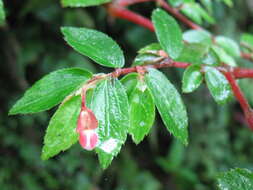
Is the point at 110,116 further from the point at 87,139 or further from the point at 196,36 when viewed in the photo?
the point at 196,36

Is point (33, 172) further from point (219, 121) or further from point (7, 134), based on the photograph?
point (219, 121)

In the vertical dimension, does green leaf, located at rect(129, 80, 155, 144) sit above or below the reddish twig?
above

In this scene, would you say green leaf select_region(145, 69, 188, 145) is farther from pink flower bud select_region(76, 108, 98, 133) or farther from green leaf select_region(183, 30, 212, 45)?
green leaf select_region(183, 30, 212, 45)

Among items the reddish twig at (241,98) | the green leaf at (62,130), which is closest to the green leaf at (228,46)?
the reddish twig at (241,98)

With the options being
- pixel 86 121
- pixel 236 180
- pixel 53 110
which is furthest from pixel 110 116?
pixel 53 110

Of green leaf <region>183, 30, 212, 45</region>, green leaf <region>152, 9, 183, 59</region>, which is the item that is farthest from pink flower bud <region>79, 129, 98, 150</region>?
green leaf <region>183, 30, 212, 45</region>

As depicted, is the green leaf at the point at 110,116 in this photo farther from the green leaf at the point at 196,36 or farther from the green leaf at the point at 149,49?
the green leaf at the point at 196,36
